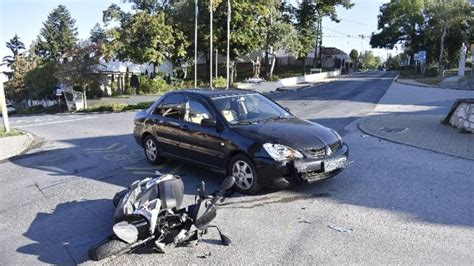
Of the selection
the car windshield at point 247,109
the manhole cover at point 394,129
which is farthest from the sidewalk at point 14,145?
the manhole cover at point 394,129

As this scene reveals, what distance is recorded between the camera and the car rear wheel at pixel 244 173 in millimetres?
5699

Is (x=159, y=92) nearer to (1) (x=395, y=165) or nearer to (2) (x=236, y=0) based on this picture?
(2) (x=236, y=0)

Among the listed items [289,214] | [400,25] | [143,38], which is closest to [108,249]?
[289,214]

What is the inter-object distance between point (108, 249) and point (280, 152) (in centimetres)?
259

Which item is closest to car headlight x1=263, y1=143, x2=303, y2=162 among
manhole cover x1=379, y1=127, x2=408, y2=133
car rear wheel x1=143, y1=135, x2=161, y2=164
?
car rear wheel x1=143, y1=135, x2=161, y2=164

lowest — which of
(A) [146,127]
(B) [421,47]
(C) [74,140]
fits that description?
(C) [74,140]

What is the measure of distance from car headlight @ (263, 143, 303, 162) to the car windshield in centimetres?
89

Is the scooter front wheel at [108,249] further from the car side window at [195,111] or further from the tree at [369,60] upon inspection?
the tree at [369,60]

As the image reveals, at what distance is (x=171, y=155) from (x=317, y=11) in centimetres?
4666

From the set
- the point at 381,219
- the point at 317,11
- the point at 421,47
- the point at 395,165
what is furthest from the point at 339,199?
the point at 421,47

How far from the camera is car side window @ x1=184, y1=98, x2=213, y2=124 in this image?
6543 mm

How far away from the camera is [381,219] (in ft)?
16.1

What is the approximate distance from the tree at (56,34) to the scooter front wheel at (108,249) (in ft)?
245

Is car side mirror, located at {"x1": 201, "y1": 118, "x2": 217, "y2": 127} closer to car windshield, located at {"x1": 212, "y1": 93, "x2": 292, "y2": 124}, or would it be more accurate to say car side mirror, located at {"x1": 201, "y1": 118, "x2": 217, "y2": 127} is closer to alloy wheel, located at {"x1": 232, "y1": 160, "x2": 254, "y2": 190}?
car windshield, located at {"x1": 212, "y1": 93, "x2": 292, "y2": 124}
